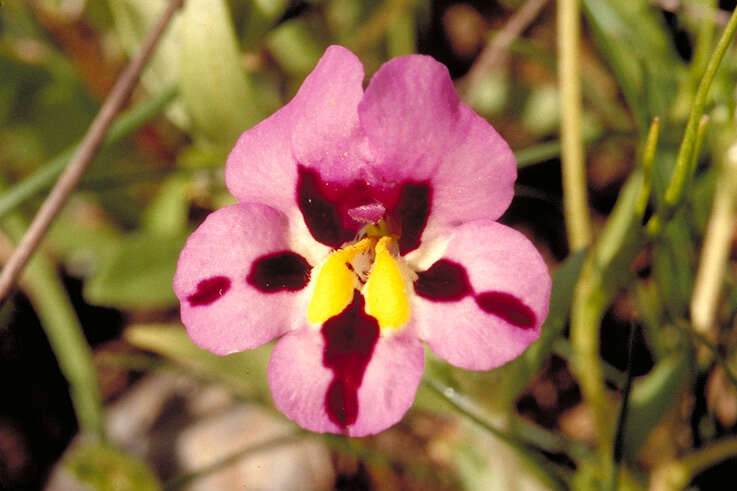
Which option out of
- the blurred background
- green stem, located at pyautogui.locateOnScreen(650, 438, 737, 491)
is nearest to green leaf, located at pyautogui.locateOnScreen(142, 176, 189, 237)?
the blurred background

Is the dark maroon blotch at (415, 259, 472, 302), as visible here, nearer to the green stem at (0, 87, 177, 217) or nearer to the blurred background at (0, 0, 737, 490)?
the blurred background at (0, 0, 737, 490)

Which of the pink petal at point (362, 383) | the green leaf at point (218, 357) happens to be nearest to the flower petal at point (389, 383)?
the pink petal at point (362, 383)

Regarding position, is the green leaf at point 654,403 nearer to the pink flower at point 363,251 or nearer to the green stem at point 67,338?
the pink flower at point 363,251

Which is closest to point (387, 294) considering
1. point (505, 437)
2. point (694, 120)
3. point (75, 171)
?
point (505, 437)

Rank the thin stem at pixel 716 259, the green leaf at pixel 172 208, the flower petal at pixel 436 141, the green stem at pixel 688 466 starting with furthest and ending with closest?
the green leaf at pixel 172 208
the thin stem at pixel 716 259
the green stem at pixel 688 466
the flower petal at pixel 436 141

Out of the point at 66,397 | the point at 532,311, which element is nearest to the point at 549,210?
the point at 532,311

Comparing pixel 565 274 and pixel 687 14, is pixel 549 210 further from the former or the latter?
pixel 565 274
